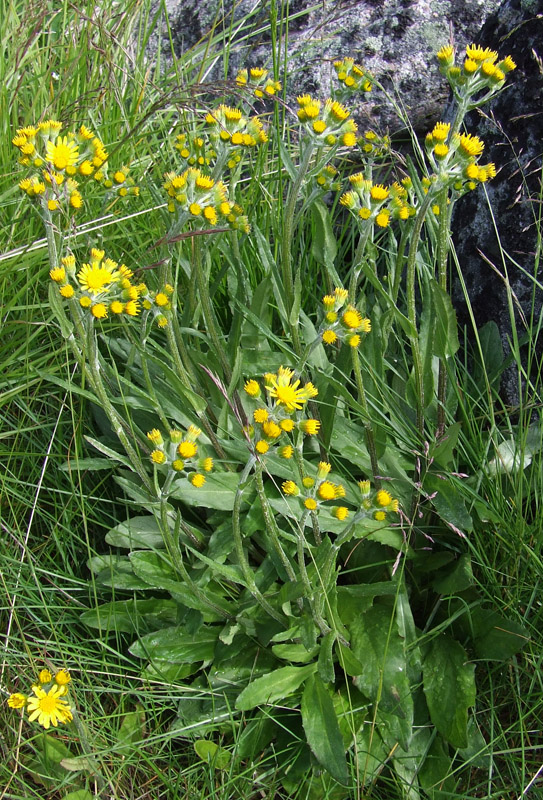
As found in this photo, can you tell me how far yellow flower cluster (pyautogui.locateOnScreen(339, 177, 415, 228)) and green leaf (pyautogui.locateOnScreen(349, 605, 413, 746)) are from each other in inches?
49.0

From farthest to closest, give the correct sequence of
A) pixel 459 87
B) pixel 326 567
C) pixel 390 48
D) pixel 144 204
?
1. pixel 390 48
2. pixel 144 204
3. pixel 459 87
4. pixel 326 567

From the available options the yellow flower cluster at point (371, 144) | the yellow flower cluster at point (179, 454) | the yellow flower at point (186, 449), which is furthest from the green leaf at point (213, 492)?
the yellow flower cluster at point (371, 144)

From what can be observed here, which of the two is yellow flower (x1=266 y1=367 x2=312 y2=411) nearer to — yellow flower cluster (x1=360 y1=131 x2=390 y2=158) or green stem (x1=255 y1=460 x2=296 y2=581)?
green stem (x1=255 y1=460 x2=296 y2=581)

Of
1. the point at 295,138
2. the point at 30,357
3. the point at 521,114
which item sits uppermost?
the point at 521,114

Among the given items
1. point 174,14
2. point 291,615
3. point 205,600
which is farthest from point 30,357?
point 174,14

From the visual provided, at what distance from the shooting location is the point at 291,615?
2.22 meters

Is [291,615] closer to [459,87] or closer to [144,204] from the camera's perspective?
[459,87]

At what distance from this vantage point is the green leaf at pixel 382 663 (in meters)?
2.19

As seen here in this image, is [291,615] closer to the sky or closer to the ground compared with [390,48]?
closer to the ground

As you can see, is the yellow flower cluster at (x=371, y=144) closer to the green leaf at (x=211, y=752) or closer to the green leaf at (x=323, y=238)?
the green leaf at (x=323, y=238)

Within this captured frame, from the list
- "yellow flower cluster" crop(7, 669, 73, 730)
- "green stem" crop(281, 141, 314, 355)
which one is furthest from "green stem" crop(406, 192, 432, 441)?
"yellow flower cluster" crop(7, 669, 73, 730)

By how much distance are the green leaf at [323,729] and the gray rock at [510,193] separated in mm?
1407

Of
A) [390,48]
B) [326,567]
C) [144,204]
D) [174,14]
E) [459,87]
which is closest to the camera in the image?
[326,567]

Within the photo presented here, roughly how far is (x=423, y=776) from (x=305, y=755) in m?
0.37
